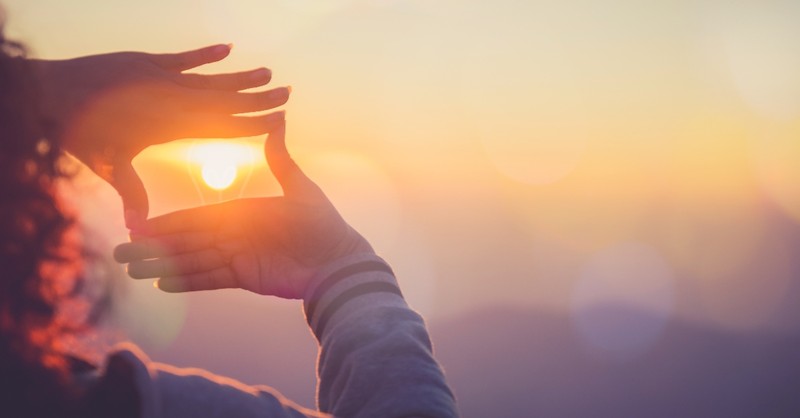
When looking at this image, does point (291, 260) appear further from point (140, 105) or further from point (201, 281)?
point (140, 105)

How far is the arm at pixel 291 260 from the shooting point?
1771 millimetres

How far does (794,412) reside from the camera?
3750 centimetres

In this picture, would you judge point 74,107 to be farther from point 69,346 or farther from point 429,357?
point 429,357

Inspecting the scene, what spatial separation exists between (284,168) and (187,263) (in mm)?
512

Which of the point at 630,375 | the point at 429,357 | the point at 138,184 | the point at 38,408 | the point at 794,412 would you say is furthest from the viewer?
the point at 630,375

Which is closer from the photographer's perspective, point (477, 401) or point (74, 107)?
point (74, 107)

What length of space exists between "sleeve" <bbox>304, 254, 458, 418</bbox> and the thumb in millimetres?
726

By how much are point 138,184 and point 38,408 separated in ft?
4.66

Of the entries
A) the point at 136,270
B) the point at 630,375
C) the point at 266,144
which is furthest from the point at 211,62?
the point at 630,375

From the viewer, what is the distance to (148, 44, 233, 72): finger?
7.32 ft

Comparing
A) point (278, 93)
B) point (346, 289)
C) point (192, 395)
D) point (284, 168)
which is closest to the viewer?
point (192, 395)

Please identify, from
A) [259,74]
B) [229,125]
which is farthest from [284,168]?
[259,74]

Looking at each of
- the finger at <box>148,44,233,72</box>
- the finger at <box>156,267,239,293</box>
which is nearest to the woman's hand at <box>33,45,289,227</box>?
the finger at <box>148,44,233,72</box>

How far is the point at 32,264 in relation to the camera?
1.12 meters
